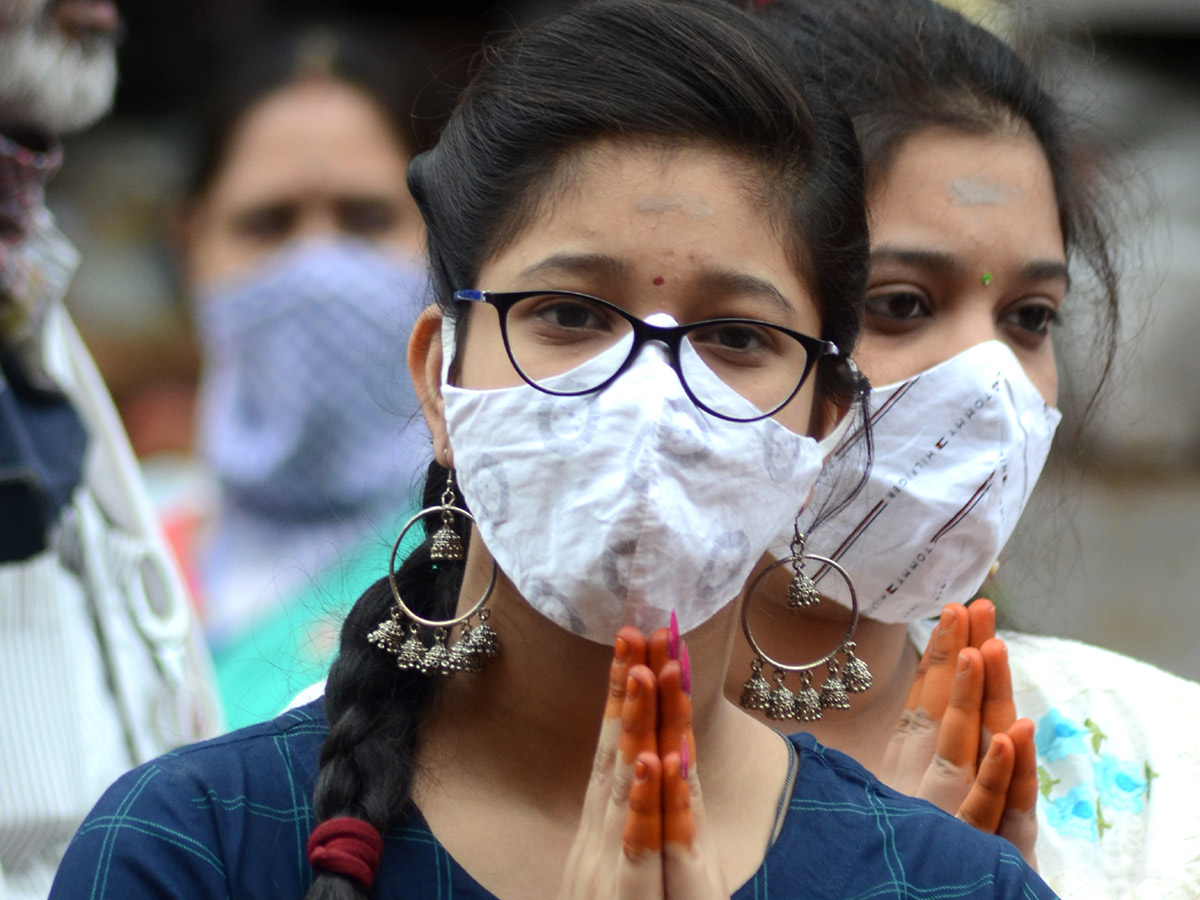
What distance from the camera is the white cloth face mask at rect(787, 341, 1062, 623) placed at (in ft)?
8.04

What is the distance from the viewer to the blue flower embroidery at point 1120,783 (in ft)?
8.75

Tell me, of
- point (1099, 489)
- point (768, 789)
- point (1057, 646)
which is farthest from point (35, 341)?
point (1099, 489)

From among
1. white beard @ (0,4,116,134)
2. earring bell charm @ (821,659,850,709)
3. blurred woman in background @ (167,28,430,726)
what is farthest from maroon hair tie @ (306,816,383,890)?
blurred woman in background @ (167,28,430,726)

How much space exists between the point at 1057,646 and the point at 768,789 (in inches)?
51.4

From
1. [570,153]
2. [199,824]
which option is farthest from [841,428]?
[199,824]

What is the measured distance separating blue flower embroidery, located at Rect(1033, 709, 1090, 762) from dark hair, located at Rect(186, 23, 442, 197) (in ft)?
10.9

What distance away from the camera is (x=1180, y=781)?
8.78ft

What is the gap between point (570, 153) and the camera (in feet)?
6.17

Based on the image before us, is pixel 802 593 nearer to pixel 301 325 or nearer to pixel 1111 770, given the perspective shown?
pixel 1111 770

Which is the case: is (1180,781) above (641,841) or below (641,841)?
below

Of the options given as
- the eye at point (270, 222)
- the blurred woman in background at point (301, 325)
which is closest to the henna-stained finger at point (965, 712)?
the blurred woman in background at point (301, 325)

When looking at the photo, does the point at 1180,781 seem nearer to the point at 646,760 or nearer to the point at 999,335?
the point at 999,335

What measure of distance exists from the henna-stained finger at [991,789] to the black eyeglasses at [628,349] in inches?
24.8

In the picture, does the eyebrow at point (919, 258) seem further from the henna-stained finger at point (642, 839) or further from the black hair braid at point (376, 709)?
the henna-stained finger at point (642, 839)
